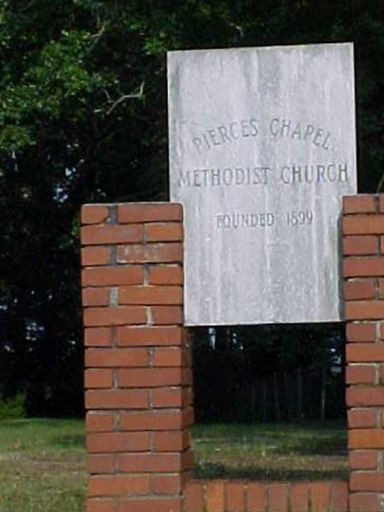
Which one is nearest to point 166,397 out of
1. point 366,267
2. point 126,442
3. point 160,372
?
point 160,372

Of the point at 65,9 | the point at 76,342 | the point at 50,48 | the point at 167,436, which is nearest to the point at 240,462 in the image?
the point at 167,436

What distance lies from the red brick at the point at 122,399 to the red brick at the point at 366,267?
1223 mm

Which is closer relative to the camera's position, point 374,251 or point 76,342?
point 374,251

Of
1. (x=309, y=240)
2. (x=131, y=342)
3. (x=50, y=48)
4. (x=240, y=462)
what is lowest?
(x=240, y=462)

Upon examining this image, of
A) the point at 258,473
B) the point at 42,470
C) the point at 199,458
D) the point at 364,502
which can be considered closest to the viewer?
the point at 364,502

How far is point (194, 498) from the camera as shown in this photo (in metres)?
7.70

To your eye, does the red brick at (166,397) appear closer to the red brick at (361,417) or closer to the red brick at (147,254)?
the red brick at (147,254)

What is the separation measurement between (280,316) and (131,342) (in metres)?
0.78

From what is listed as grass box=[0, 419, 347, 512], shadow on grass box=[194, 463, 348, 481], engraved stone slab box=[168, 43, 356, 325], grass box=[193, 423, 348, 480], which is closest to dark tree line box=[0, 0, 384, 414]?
grass box=[193, 423, 348, 480]

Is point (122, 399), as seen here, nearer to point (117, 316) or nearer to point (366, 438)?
point (117, 316)

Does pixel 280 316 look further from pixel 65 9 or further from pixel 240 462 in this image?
pixel 65 9

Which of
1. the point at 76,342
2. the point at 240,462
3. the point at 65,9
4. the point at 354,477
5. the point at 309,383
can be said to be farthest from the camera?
the point at 76,342

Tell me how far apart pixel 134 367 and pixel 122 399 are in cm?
18

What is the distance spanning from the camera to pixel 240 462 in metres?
13.9
